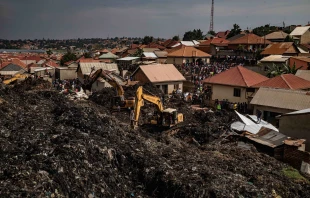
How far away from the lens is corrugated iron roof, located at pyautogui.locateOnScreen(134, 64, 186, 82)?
26859 millimetres

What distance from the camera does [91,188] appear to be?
772 centimetres

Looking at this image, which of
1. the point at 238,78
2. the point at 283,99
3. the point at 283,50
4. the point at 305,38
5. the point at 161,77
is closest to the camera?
the point at 283,99

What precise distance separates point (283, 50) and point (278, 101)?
2196 centimetres

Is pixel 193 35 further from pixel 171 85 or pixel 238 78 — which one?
pixel 238 78

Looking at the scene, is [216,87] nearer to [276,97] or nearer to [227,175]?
[276,97]

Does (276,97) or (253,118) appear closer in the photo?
(253,118)

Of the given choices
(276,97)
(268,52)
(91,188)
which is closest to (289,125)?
(276,97)

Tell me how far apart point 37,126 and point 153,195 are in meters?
5.00

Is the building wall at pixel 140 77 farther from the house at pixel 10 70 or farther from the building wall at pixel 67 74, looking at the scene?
the house at pixel 10 70

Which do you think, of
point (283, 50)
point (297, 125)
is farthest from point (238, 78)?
point (283, 50)

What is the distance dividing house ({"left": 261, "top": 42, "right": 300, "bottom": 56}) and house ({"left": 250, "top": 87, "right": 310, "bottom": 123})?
62.4ft

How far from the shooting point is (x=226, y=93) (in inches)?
912

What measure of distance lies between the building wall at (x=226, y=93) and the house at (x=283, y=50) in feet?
53.2

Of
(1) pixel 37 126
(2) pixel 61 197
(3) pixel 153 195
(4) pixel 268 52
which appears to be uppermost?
(4) pixel 268 52
